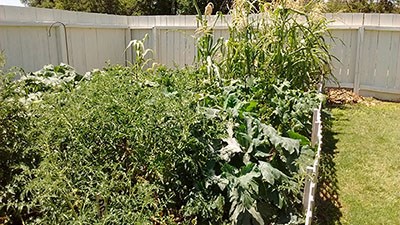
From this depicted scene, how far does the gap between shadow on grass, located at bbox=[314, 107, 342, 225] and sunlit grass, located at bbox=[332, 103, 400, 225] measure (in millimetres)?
46

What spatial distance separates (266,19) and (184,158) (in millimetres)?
2997

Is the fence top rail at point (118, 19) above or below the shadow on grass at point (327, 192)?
above

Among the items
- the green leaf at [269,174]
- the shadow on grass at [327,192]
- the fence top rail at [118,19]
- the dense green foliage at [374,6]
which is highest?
the dense green foliage at [374,6]

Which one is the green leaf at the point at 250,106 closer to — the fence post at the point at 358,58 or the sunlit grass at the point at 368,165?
the sunlit grass at the point at 368,165

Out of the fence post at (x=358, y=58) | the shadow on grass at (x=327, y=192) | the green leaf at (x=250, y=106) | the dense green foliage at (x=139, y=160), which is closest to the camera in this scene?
the dense green foliage at (x=139, y=160)

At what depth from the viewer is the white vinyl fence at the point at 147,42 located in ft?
16.4

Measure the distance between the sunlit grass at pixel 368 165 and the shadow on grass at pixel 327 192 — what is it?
0.05m

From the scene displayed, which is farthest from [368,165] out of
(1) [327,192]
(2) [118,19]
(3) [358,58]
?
(2) [118,19]

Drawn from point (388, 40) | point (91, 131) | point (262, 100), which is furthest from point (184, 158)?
point (388, 40)

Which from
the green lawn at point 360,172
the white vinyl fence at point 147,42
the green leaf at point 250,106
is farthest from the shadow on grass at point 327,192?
the white vinyl fence at point 147,42

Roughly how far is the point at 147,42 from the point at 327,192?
20.0ft

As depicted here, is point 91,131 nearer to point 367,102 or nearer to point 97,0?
point 367,102

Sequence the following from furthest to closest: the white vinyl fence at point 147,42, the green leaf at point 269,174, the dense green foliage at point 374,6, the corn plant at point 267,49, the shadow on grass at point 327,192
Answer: the dense green foliage at point 374,6 → the white vinyl fence at point 147,42 → the corn plant at point 267,49 → the shadow on grass at point 327,192 → the green leaf at point 269,174

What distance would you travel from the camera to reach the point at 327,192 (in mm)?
3051
